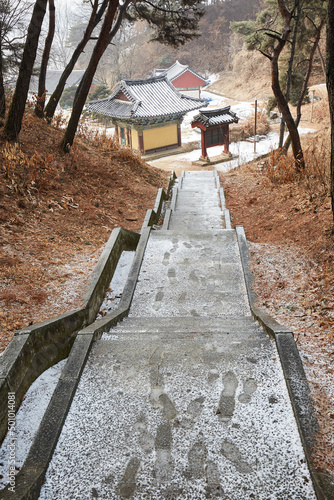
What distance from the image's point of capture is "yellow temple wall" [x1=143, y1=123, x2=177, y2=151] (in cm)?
2375

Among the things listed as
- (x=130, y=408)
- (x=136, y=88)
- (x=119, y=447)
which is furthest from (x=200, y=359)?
(x=136, y=88)

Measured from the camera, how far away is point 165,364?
10.2ft

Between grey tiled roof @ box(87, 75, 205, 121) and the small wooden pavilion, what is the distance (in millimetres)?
3099

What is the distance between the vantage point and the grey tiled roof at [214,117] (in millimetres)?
20828

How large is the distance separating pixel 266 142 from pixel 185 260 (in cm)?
2184

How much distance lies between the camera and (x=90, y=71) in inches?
356

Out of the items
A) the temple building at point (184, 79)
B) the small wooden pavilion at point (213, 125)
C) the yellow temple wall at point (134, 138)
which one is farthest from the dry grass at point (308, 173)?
the temple building at point (184, 79)

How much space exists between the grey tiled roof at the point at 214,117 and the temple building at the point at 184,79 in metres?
18.2

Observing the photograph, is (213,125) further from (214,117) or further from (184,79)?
(184,79)

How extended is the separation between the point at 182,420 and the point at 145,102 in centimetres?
2331

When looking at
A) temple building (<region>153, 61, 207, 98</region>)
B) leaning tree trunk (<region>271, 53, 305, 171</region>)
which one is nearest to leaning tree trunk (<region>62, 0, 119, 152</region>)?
leaning tree trunk (<region>271, 53, 305, 171</region>)

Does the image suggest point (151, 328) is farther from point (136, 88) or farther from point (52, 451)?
point (136, 88)

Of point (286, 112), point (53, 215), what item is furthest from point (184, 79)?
point (53, 215)

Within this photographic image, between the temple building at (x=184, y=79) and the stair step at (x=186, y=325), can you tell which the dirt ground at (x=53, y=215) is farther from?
the temple building at (x=184, y=79)
